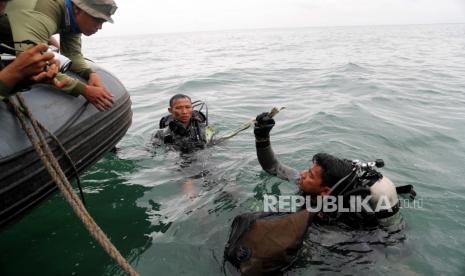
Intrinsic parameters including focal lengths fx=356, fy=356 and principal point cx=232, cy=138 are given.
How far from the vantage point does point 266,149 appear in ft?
12.5

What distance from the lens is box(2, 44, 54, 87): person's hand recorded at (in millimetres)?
2230

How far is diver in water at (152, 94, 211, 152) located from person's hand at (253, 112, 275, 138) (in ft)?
5.89

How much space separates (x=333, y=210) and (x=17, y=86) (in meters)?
2.70

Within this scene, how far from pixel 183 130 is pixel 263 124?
1923 millimetres

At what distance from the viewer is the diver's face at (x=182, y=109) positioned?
519cm

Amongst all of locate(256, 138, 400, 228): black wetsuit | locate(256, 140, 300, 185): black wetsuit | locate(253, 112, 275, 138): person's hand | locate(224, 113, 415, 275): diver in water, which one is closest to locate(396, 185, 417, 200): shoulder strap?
locate(224, 113, 415, 275): diver in water

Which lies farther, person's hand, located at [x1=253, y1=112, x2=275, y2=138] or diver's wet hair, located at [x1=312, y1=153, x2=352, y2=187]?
person's hand, located at [x1=253, y1=112, x2=275, y2=138]

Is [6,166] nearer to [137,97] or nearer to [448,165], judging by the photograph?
[448,165]

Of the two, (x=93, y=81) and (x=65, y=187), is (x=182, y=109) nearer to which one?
(x=93, y=81)

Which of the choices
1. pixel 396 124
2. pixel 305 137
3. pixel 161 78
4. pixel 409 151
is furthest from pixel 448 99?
pixel 161 78

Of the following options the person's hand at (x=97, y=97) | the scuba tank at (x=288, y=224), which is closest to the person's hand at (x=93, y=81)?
the person's hand at (x=97, y=97)

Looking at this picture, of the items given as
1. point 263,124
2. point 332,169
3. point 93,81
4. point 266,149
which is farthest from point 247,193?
point 93,81

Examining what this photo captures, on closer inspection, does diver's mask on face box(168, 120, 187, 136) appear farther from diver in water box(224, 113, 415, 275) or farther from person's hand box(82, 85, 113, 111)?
diver in water box(224, 113, 415, 275)

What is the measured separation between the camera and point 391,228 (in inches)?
126
